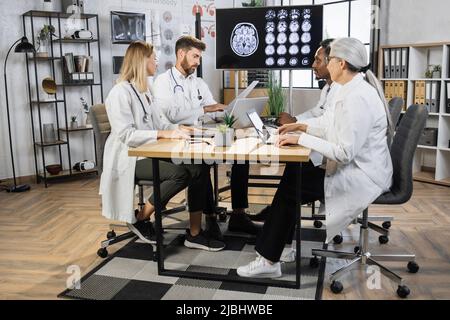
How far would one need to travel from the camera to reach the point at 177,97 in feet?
11.6

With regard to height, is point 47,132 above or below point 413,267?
above

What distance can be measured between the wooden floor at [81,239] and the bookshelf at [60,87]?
1.65 ft

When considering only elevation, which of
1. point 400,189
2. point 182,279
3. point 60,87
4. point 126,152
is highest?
point 60,87

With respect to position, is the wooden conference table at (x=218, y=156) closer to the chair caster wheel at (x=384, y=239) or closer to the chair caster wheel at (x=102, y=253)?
the chair caster wheel at (x=102, y=253)

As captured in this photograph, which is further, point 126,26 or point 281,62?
point 126,26

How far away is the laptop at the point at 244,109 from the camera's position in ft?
9.16

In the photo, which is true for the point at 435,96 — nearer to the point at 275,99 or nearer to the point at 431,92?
the point at 431,92

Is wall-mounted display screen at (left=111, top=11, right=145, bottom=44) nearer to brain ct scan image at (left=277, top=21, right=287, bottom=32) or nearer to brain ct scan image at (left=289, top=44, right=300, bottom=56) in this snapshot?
brain ct scan image at (left=277, top=21, right=287, bottom=32)

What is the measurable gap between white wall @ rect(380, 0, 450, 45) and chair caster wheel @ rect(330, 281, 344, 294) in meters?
3.34

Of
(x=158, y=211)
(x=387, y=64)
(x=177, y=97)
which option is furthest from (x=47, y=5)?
(x=387, y=64)

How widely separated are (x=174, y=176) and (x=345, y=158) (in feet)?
3.41

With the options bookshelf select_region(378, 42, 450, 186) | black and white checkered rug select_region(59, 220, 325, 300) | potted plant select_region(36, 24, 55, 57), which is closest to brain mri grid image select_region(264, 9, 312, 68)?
bookshelf select_region(378, 42, 450, 186)
